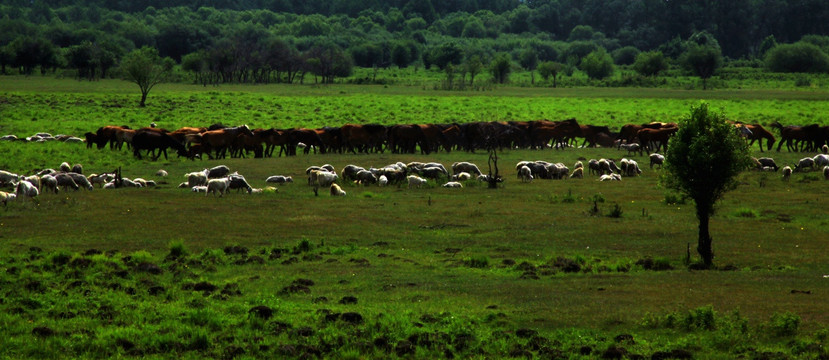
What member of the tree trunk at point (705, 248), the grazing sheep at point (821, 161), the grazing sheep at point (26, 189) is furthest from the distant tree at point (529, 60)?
the tree trunk at point (705, 248)

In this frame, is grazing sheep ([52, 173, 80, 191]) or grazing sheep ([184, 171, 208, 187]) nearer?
grazing sheep ([52, 173, 80, 191])

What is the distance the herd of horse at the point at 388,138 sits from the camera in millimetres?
41875

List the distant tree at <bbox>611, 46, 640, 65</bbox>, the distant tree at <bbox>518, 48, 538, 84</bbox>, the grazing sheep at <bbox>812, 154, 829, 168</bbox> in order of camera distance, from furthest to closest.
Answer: the distant tree at <bbox>611, 46, 640, 65</bbox> < the distant tree at <bbox>518, 48, 538, 84</bbox> < the grazing sheep at <bbox>812, 154, 829, 168</bbox>

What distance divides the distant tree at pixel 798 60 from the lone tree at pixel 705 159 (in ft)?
377

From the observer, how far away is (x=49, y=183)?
1112 inches

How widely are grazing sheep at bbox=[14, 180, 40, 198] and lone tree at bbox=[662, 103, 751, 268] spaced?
16457 mm

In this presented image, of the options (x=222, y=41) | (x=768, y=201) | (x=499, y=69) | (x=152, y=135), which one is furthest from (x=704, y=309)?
(x=222, y=41)

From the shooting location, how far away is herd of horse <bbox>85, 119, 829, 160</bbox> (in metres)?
41.9

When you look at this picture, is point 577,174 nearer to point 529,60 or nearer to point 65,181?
point 65,181

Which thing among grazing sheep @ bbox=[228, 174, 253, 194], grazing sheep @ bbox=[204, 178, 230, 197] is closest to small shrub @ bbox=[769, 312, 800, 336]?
grazing sheep @ bbox=[204, 178, 230, 197]

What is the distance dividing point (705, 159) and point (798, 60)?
381ft

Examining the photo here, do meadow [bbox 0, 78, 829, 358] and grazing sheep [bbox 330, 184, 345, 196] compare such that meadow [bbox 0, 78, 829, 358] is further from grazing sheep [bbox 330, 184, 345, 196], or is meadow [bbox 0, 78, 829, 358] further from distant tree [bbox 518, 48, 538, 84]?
distant tree [bbox 518, 48, 538, 84]

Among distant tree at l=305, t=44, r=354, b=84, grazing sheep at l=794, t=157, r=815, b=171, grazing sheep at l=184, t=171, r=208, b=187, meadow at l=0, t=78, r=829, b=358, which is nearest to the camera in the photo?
meadow at l=0, t=78, r=829, b=358

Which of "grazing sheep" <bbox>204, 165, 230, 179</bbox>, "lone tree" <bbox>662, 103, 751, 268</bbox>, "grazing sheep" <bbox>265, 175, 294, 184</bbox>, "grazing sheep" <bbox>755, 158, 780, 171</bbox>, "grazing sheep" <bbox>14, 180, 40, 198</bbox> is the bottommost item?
"grazing sheep" <bbox>265, 175, 294, 184</bbox>
